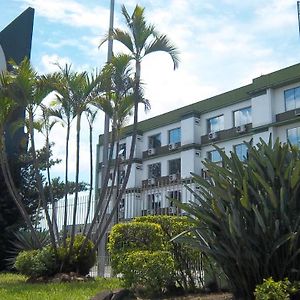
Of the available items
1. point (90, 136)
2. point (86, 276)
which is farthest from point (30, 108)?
point (86, 276)

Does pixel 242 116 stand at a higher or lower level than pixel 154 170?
higher

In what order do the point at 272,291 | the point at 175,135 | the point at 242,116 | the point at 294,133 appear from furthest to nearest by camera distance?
the point at 175,135 → the point at 242,116 → the point at 294,133 → the point at 272,291

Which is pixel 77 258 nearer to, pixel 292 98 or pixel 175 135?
pixel 292 98

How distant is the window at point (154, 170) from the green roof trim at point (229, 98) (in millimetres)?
3251

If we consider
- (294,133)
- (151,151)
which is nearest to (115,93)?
(294,133)

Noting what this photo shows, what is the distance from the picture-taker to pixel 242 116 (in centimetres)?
3731

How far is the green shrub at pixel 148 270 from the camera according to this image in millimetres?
8828

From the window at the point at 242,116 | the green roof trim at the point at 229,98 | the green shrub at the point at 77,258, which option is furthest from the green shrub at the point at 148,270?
the window at the point at 242,116

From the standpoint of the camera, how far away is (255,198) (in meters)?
7.66

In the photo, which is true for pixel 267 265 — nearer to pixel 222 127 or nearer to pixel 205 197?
pixel 205 197

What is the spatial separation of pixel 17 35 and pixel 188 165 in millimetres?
20535

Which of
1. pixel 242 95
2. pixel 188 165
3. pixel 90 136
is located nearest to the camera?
pixel 90 136

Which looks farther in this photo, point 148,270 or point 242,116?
point 242,116

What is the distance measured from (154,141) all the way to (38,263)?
32.4 metres
